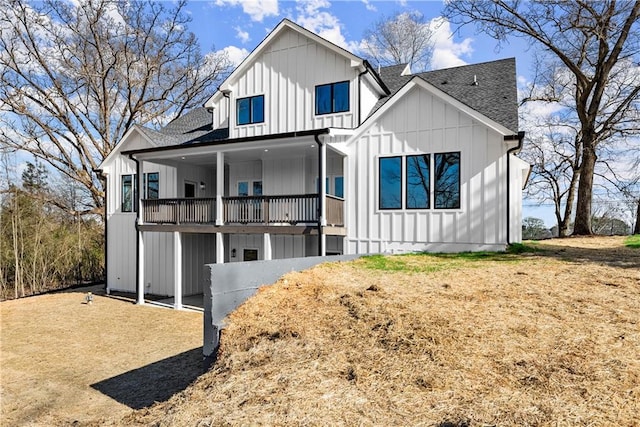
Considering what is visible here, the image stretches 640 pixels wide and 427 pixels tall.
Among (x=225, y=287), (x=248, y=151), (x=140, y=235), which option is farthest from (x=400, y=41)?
(x=225, y=287)

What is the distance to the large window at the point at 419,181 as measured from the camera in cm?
1142

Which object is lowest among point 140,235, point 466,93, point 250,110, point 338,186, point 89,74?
point 140,235

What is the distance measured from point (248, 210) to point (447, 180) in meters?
6.35

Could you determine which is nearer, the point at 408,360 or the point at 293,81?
the point at 408,360

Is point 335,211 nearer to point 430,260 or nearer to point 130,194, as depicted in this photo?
point 430,260

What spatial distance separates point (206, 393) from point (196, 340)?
588cm

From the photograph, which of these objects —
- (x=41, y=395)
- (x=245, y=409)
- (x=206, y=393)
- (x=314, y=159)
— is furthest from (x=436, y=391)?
(x=314, y=159)

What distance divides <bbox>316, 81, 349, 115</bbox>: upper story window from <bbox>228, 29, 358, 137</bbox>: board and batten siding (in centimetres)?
15

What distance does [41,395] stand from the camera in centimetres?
654

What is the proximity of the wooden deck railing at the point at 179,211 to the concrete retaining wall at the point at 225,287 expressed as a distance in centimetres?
707

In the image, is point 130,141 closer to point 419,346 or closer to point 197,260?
point 197,260

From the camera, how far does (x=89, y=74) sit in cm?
2273

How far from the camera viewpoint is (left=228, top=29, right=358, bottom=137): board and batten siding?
1372cm

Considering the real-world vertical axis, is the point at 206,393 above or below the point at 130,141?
below
